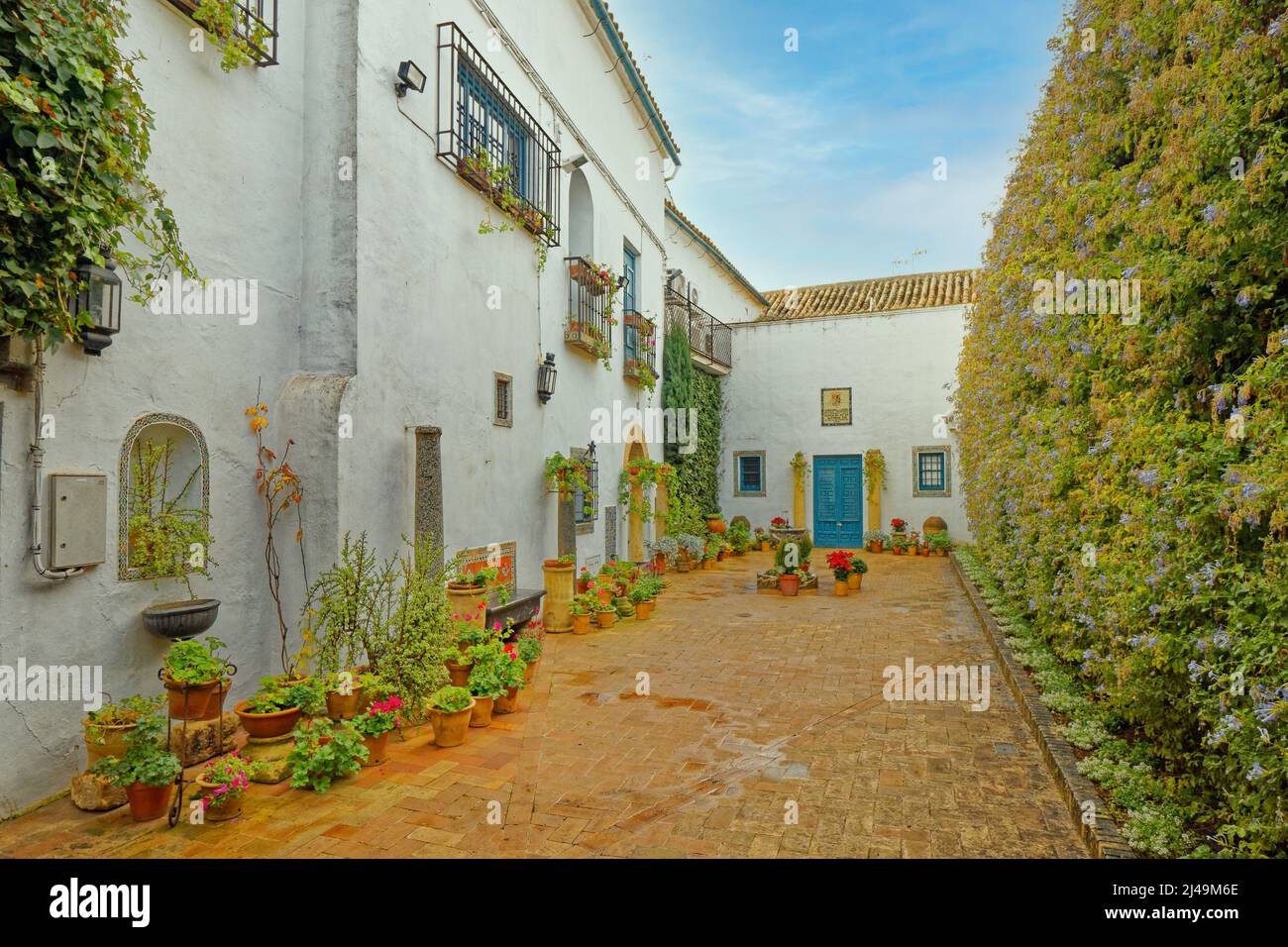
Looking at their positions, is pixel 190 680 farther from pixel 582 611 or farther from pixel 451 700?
pixel 582 611

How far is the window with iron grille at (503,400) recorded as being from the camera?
27.5 ft

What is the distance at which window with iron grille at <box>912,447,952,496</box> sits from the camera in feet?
60.6

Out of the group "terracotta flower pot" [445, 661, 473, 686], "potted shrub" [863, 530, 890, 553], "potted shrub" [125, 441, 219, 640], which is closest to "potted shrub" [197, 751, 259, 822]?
"potted shrub" [125, 441, 219, 640]

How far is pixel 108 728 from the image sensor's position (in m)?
4.12

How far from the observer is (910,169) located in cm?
1238

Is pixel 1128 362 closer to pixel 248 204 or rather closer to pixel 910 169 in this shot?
pixel 248 204

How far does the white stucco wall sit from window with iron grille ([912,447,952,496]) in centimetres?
15

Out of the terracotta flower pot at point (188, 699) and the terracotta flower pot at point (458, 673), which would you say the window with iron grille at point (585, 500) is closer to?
the terracotta flower pot at point (458, 673)

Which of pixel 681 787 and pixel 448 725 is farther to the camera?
pixel 448 725

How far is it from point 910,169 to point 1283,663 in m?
11.6

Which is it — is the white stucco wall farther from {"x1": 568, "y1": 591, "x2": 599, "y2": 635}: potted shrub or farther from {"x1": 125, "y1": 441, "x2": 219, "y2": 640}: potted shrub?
{"x1": 125, "y1": 441, "x2": 219, "y2": 640}: potted shrub

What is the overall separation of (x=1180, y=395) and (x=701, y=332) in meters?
15.6

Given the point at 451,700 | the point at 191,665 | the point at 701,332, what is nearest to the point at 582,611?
the point at 451,700
